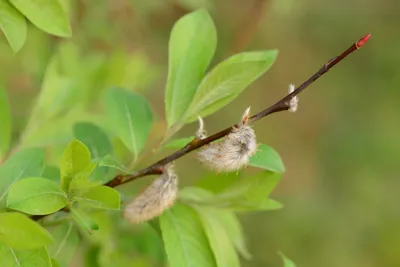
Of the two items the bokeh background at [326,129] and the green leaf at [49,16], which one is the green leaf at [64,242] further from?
the bokeh background at [326,129]

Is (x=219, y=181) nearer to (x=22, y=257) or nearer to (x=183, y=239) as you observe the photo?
(x=183, y=239)

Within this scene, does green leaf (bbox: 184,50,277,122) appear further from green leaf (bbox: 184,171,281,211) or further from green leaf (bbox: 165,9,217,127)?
green leaf (bbox: 184,171,281,211)

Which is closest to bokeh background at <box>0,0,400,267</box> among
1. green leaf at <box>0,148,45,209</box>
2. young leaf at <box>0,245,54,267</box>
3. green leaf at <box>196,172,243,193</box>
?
green leaf at <box>196,172,243,193</box>

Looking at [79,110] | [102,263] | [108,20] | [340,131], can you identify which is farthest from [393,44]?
[102,263]

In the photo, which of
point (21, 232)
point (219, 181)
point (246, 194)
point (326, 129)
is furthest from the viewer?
point (326, 129)

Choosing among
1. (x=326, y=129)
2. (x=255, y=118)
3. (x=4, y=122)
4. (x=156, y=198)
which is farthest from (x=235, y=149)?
(x=326, y=129)

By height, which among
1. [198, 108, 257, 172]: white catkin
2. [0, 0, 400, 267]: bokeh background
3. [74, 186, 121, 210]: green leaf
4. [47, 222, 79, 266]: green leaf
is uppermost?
[198, 108, 257, 172]: white catkin

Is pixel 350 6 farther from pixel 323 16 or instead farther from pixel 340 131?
pixel 340 131
